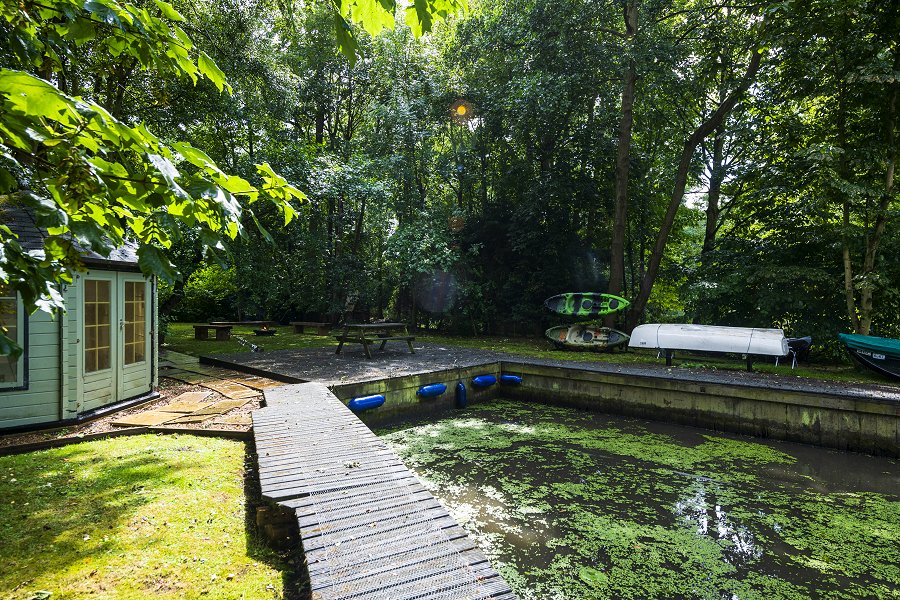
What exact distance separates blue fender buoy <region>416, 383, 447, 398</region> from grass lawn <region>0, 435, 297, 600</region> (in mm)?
3154

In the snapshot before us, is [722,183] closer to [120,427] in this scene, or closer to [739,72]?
[739,72]

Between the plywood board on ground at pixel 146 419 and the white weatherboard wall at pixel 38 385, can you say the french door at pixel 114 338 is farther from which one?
the plywood board on ground at pixel 146 419

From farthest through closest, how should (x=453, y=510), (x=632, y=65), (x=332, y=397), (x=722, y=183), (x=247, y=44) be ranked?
(x=722, y=183), (x=247, y=44), (x=632, y=65), (x=332, y=397), (x=453, y=510)

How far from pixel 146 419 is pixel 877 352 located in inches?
390

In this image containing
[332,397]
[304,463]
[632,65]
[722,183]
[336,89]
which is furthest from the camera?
[336,89]

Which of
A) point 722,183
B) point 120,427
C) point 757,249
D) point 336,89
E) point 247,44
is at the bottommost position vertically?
point 120,427

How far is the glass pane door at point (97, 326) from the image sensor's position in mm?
4742

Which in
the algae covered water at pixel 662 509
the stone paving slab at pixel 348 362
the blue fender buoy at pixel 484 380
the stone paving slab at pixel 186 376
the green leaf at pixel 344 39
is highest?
the green leaf at pixel 344 39

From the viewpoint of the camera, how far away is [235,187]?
A: 1371mm

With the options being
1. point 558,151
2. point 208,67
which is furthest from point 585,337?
point 208,67

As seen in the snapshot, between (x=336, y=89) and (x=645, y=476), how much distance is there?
15.6m

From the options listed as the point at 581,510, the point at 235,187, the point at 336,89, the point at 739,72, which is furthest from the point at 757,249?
the point at 336,89

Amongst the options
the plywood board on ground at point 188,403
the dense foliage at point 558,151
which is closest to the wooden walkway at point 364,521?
the plywood board on ground at point 188,403

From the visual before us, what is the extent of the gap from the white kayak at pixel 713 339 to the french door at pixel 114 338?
779 cm
